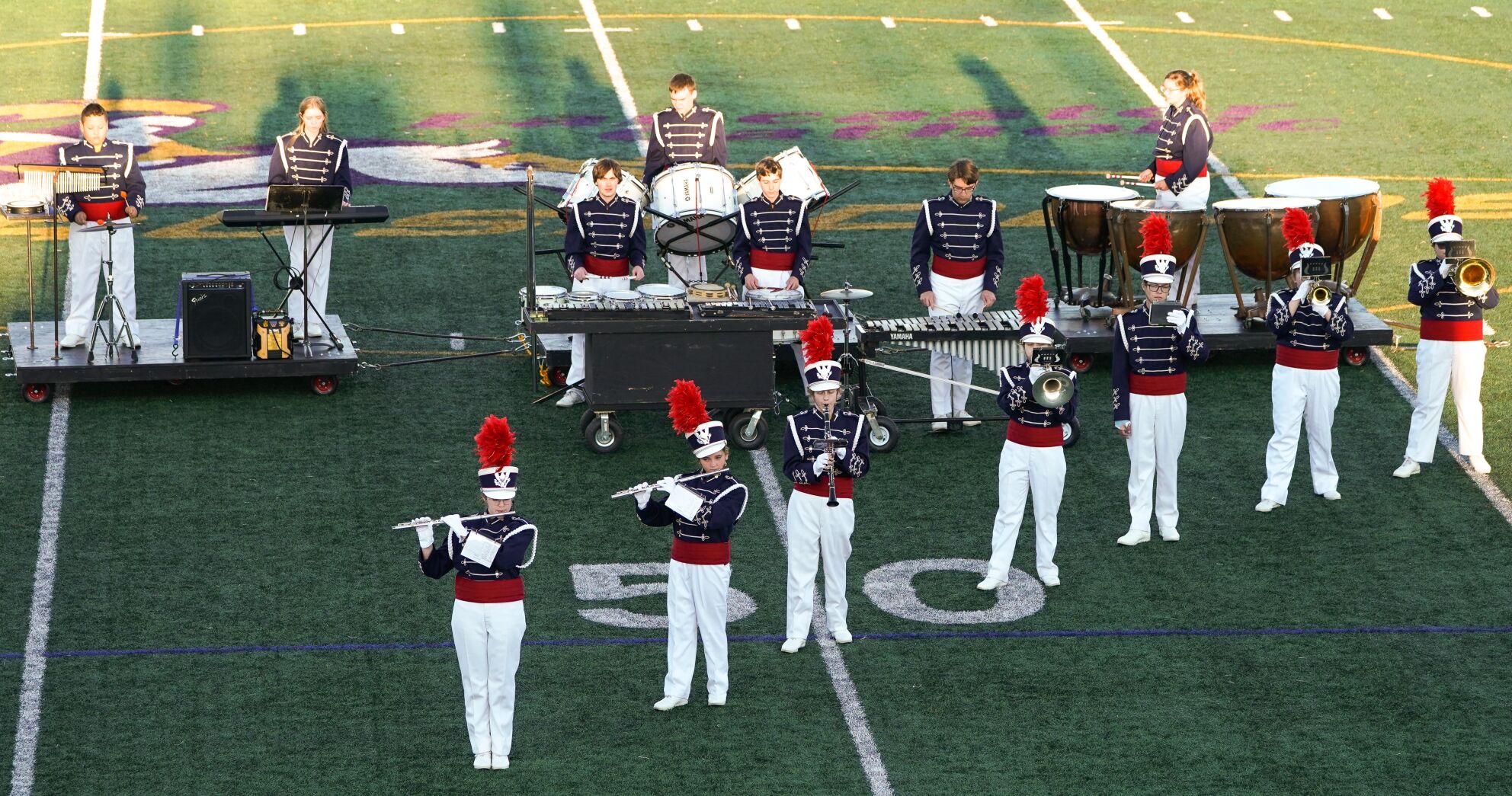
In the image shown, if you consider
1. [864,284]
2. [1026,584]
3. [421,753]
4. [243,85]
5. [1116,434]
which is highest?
[243,85]

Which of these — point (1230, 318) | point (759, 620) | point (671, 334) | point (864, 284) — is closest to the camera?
point (759, 620)

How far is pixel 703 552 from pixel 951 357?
482cm

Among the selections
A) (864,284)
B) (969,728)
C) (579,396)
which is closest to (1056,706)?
(969,728)

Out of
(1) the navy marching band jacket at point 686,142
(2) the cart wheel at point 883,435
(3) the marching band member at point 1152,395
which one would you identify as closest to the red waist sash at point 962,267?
(2) the cart wheel at point 883,435

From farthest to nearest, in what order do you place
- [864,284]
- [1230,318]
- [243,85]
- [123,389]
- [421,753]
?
[243,85], [864,284], [1230,318], [123,389], [421,753]

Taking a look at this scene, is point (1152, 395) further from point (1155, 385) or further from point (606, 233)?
point (606, 233)

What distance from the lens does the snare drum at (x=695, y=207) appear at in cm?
1505

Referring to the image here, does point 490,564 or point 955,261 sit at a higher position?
point 955,261

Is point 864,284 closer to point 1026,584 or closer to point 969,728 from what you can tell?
point 1026,584

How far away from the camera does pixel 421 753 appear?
10047 millimetres

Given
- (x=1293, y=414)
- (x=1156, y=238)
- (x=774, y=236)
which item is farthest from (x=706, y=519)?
(x=774, y=236)

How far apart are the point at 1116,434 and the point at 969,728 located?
4.63 metres

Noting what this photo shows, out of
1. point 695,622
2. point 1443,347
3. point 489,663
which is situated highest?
point 1443,347

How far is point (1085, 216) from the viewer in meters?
15.8
